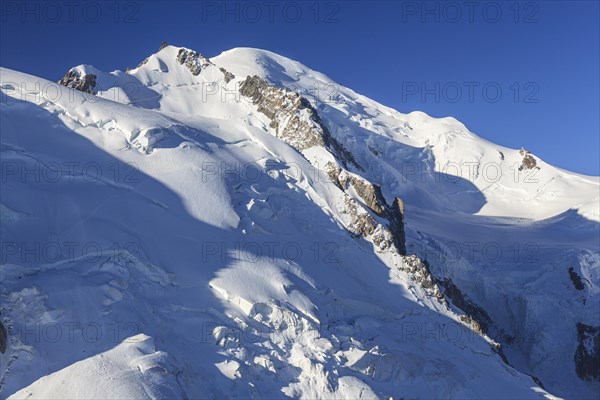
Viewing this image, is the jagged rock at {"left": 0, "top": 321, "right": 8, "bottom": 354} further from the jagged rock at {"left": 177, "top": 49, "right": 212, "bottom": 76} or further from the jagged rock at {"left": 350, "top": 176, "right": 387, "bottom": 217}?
the jagged rock at {"left": 177, "top": 49, "right": 212, "bottom": 76}

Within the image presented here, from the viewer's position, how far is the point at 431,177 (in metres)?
73.8

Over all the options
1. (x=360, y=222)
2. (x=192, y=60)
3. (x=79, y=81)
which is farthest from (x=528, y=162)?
(x=79, y=81)

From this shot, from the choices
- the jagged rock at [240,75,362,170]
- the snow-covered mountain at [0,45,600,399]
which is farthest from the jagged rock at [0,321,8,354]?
the jagged rock at [240,75,362,170]

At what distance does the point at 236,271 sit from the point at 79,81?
30.6 meters

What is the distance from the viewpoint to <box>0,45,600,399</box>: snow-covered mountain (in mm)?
21219

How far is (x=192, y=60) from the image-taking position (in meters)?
57.5

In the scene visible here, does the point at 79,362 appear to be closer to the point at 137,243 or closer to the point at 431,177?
the point at 137,243

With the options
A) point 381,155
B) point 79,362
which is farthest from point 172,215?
point 381,155

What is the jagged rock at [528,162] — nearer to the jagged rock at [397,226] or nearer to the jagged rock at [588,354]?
the jagged rock at [588,354]

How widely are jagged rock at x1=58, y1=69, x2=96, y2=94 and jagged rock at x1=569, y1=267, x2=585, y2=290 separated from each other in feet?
138

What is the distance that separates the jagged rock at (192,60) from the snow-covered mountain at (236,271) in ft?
8.42

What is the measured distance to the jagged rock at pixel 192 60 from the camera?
5675cm

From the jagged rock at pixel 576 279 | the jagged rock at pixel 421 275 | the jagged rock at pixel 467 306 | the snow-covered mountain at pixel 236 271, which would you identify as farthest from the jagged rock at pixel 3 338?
the jagged rock at pixel 576 279

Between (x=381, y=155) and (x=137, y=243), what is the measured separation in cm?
5150
